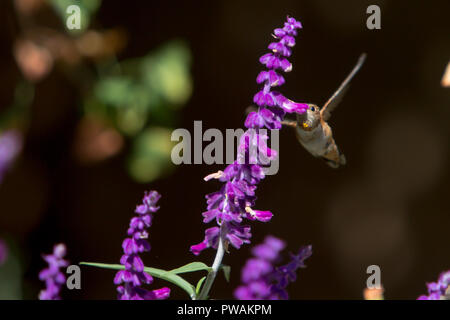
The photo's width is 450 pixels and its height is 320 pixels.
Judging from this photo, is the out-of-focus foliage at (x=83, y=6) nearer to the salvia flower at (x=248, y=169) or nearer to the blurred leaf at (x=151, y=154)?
the blurred leaf at (x=151, y=154)

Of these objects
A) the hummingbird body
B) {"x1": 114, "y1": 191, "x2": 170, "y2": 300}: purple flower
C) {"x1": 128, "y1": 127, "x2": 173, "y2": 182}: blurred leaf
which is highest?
{"x1": 128, "y1": 127, "x2": 173, "y2": 182}: blurred leaf

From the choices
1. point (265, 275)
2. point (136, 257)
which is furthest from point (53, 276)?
point (265, 275)

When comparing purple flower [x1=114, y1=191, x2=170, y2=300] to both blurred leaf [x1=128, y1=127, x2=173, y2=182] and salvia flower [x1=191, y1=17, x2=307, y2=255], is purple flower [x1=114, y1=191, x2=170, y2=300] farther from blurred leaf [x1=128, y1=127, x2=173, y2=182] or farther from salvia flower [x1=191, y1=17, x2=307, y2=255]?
blurred leaf [x1=128, y1=127, x2=173, y2=182]

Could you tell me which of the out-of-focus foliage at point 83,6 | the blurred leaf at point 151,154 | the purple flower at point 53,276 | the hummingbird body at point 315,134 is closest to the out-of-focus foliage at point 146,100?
the blurred leaf at point 151,154

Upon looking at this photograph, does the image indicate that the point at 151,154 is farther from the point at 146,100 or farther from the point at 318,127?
the point at 318,127

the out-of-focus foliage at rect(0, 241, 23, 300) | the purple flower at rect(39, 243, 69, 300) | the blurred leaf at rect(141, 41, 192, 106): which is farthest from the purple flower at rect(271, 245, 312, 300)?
the out-of-focus foliage at rect(0, 241, 23, 300)
